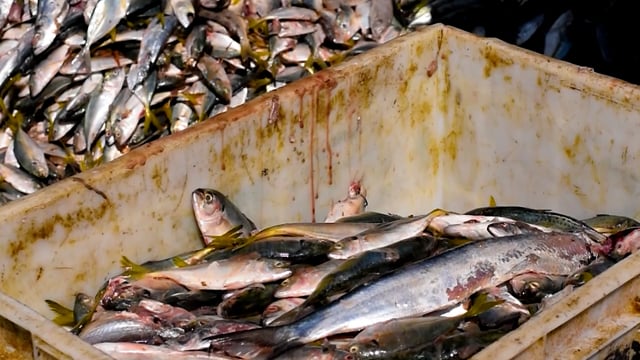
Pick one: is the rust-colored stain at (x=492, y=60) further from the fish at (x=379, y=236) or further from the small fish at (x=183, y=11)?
the small fish at (x=183, y=11)

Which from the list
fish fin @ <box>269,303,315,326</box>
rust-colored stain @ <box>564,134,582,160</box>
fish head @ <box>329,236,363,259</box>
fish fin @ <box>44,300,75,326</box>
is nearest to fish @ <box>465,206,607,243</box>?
rust-colored stain @ <box>564,134,582,160</box>

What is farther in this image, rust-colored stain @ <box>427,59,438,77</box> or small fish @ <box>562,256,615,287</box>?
rust-colored stain @ <box>427,59,438,77</box>

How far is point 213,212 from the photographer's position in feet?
11.7

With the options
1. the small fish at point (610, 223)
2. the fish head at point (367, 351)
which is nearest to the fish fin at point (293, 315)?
the fish head at point (367, 351)

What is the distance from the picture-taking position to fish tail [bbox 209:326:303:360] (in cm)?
280

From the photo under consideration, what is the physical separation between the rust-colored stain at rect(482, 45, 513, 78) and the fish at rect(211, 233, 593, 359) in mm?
870

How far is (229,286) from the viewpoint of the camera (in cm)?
330

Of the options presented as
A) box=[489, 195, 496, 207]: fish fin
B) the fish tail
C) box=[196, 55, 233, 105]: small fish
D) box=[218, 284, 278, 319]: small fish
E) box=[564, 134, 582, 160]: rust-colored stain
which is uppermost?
box=[564, 134, 582, 160]: rust-colored stain

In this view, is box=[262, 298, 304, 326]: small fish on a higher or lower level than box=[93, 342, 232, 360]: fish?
lower

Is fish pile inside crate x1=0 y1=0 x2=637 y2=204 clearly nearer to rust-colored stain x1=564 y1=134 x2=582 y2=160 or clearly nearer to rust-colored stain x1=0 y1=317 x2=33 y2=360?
rust-colored stain x1=564 y1=134 x2=582 y2=160

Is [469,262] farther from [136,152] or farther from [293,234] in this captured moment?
[136,152]

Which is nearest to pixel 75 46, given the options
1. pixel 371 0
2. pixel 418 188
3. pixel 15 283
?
pixel 371 0

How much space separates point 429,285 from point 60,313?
1.04 meters

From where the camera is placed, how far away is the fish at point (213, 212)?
3574mm
